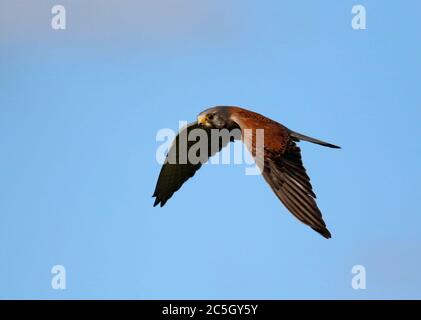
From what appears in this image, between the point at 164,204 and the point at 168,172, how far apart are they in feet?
1.97

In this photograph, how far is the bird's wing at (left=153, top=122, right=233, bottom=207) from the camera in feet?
52.0

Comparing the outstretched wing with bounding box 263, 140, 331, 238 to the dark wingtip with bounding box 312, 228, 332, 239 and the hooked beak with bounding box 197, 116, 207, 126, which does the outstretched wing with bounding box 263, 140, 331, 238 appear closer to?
the dark wingtip with bounding box 312, 228, 332, 239

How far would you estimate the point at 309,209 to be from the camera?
40.2 feet

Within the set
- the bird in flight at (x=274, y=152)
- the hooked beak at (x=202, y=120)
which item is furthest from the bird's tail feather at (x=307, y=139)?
the hooked beak at (x=202, y=120)

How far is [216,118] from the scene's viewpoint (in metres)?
14.8

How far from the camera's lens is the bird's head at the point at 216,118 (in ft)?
48.4

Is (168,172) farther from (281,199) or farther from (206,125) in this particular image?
(281,199)

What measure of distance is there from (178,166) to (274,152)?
3.54m

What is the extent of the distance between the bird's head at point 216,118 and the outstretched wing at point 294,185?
174 cm

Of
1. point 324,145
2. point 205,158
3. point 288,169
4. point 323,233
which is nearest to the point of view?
point 323,233

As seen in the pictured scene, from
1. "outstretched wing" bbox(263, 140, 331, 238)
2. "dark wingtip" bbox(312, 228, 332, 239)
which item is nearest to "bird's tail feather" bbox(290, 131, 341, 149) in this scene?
"outstretched wing" bbox(263, 140, 331, 238)

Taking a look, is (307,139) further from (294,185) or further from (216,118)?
(216,118)

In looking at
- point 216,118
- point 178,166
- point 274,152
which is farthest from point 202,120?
point 274,152
